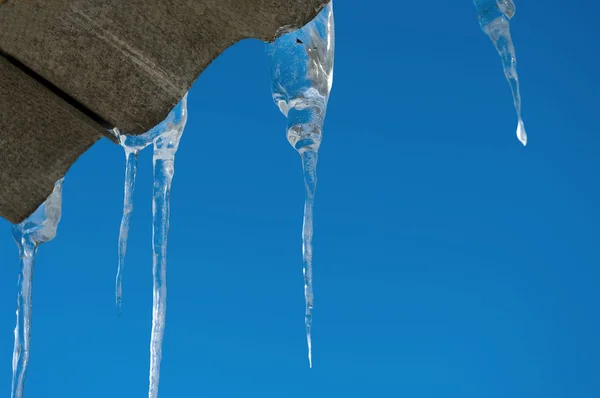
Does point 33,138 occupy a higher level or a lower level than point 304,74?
lower

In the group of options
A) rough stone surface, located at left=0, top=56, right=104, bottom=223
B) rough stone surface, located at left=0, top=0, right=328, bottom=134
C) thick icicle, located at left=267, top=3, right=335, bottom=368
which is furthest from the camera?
thick icicle, located at left=267, top=3, right=335, bottom=368

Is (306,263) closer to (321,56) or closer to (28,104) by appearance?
(321,56)

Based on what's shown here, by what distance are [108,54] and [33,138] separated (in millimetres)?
468

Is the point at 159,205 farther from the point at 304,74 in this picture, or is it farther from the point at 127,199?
the point at 304,74

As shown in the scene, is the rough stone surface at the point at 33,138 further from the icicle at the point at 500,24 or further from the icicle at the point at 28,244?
the icicle at the point at 500,24

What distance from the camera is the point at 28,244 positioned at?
3291 mm

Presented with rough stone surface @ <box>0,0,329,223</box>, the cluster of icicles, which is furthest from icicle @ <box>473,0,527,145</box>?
rough stone surface @ <box>0,0,329,223</box>

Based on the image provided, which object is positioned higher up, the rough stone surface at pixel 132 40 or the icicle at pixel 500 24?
the icicle at pixel 500 24

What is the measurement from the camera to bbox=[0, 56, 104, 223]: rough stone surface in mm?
2465

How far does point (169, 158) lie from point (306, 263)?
92 cm

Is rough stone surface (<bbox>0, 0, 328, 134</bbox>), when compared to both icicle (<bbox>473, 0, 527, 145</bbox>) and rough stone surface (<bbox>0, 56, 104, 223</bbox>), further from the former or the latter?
icicle (<bbox>473, 0, 527, 145</bbox>)

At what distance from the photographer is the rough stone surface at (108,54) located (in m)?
2.22

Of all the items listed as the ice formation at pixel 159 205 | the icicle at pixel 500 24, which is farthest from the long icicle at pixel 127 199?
the icicle at pixel 500 24

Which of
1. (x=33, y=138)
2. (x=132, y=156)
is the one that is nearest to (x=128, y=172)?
(x=132, y=156)
